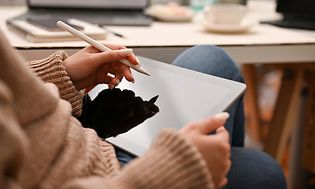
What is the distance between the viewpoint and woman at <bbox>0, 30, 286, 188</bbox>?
0.40 meters

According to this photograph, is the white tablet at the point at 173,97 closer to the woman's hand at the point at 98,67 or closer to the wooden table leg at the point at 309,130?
the woman's hand at the point at 98,67

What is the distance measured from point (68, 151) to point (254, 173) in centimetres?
39

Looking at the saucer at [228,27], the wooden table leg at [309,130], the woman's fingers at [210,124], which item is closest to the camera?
the woman's fingers at [210,124]

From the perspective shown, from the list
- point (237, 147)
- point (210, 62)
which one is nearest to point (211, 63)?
point (210, 62)

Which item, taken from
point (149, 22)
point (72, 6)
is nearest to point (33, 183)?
point (149, 22)

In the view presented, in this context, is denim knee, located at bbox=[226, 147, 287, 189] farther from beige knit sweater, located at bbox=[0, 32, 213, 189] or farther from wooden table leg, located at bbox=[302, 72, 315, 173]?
wooden table leg, located at bbox=[302, 72, 315, 173]

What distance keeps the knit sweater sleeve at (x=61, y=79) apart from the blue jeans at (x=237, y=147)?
0.23 metres

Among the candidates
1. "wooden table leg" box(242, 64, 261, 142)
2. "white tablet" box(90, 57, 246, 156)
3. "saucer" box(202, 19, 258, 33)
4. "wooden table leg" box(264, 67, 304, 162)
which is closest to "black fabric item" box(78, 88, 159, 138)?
"white tablet" box(90, 57, 246, 156)

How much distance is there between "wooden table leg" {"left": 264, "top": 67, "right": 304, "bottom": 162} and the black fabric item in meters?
0.77

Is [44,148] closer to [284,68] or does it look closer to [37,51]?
[37,51]

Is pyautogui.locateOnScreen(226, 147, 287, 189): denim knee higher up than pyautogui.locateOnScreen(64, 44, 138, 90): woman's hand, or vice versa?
pyautogui.locateOnScreen(64, 44, 138, 90): woman's hand

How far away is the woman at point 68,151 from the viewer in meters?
0.40

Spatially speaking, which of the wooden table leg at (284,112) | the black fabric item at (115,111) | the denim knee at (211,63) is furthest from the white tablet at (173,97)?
the wooden table leg at (284,112)

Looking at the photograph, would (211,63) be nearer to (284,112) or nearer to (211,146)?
(211,146)
